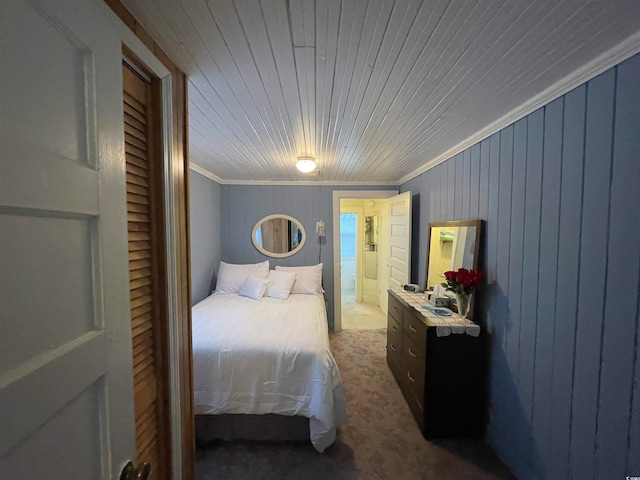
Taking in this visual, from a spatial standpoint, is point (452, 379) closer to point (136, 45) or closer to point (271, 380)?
point (271, 380)

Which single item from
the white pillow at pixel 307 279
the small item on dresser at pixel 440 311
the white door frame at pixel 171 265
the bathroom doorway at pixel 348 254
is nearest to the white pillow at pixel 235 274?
the white pillow at pixel 307 279

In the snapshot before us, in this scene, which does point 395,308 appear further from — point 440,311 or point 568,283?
point 568,283

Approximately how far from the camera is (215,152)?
2.55 m

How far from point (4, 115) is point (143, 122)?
603 mm

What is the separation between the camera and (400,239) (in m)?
3.49

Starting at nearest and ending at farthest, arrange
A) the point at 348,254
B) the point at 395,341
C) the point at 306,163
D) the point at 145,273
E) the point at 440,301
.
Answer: the point at 145,273 → the point at 440,301 → the point at 306,163 → the point at 395,341 → the point at 348,254

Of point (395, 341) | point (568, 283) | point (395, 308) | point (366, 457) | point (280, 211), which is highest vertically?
point (280, 211)

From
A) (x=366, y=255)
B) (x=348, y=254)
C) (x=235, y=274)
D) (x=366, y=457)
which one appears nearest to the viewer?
(x=366, y=457)

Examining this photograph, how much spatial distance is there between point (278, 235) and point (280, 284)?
928mm

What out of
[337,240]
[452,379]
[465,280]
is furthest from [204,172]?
[452,379]

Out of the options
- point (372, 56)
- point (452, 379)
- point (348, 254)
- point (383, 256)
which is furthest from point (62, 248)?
point (348, 254)

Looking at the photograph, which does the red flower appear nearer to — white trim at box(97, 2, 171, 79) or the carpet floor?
the carpet floor

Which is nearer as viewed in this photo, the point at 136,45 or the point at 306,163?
the point at 136,45

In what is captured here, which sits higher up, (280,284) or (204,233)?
(204,233)
